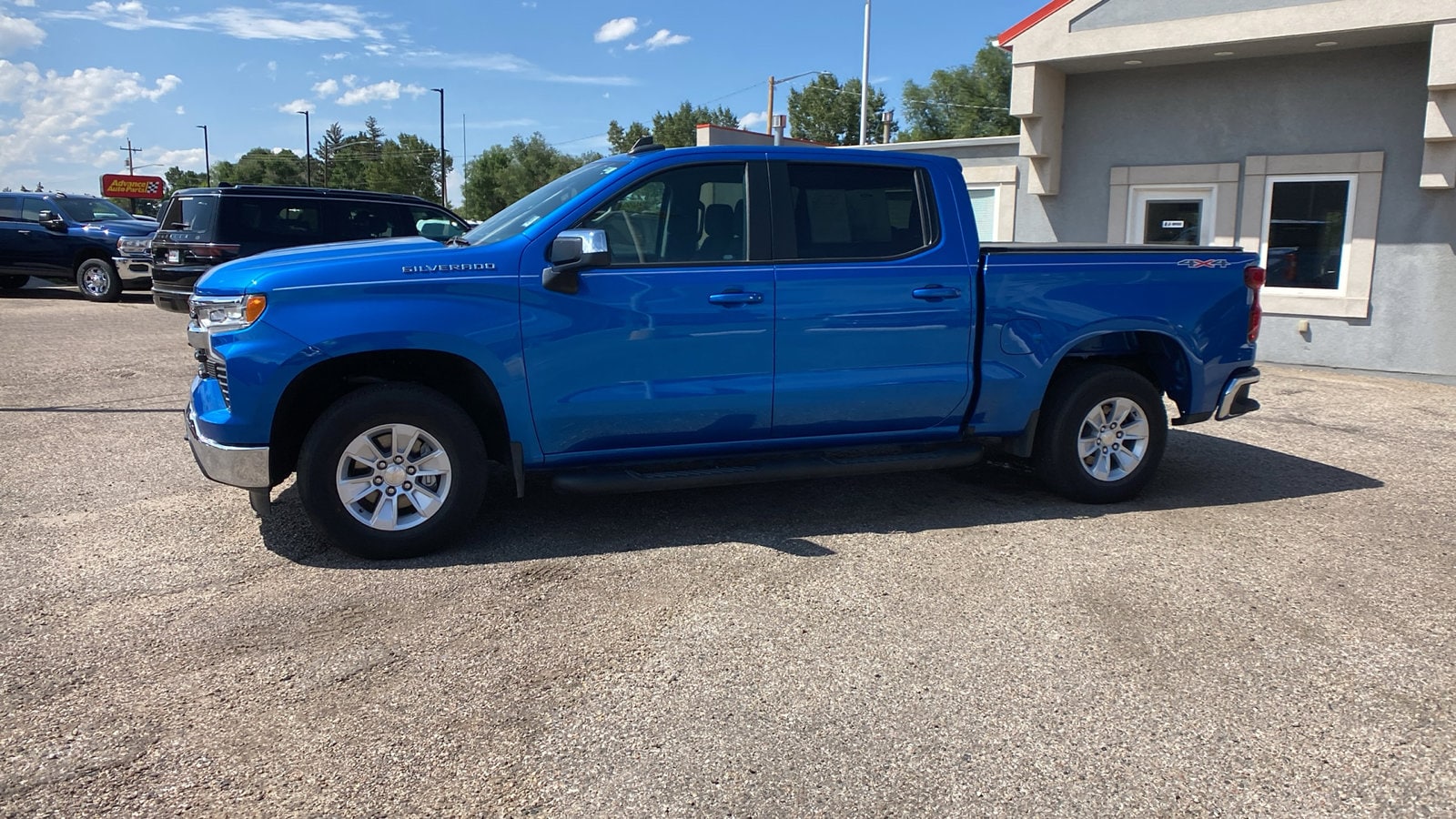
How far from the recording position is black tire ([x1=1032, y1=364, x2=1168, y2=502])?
5832 millimetres

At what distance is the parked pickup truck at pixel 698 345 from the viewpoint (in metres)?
4.63

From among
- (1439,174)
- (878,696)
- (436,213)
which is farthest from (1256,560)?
(436,213)

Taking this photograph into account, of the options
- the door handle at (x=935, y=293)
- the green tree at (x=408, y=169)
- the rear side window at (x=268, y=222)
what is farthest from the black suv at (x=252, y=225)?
the green tree at (x=408, y=169)

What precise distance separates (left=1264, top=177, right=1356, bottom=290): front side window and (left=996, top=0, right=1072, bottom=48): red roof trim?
312cm

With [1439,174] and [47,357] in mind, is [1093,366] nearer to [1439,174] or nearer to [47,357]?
[1439,174]

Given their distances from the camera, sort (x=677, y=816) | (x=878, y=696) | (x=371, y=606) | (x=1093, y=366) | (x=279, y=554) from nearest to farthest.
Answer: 1. (x=677, y=816)
2. (x=878, y=696)
3. (x=371, y=606)
4. (x=279, y=554)
5. (x=1093, y=366)

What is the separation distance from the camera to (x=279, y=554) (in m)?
4.92

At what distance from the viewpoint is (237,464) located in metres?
4.55

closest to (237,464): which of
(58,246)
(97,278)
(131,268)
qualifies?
(131,268)

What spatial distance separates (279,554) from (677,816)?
2.93m

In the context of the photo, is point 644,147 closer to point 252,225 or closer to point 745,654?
point 745,654

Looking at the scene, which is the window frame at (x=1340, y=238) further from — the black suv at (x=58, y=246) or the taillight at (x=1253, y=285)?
the black suv at (x=58, y=246)

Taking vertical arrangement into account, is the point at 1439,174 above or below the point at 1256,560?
above

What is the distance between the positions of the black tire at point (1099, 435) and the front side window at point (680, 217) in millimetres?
2119
